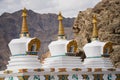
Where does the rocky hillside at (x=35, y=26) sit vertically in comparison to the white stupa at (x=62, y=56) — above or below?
above

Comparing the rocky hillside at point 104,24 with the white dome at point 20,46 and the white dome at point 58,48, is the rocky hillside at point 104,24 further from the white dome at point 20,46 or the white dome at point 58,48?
the white dome at point 20,46

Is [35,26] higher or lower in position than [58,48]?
higher

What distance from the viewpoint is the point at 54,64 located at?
106 feet

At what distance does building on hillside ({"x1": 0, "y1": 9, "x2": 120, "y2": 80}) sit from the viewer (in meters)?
30.8

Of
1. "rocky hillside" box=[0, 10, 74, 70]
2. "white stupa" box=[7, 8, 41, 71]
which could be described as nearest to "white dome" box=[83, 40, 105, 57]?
"white stupa" box=[7, 8, 41, 71]

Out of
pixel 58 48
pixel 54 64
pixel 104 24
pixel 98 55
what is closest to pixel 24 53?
pixel 54 64

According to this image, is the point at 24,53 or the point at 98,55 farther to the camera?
the point at 98,55

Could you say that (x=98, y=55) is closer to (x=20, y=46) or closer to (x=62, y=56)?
(x=62, y=56)

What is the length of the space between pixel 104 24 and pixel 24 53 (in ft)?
58.9

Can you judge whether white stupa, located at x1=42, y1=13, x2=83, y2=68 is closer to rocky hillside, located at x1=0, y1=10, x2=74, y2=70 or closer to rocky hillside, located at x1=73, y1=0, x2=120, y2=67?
rocky hillside, located at x1=73, y1=0, x2=120, y2=67

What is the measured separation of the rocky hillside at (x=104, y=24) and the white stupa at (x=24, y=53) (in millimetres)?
15209

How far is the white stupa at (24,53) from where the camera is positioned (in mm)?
31250

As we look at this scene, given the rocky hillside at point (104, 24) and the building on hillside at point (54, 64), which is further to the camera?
the rocky hillside at point (104, 24)

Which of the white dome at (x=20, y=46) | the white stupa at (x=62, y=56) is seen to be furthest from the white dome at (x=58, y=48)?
the white dome at (x=20, y=46)
